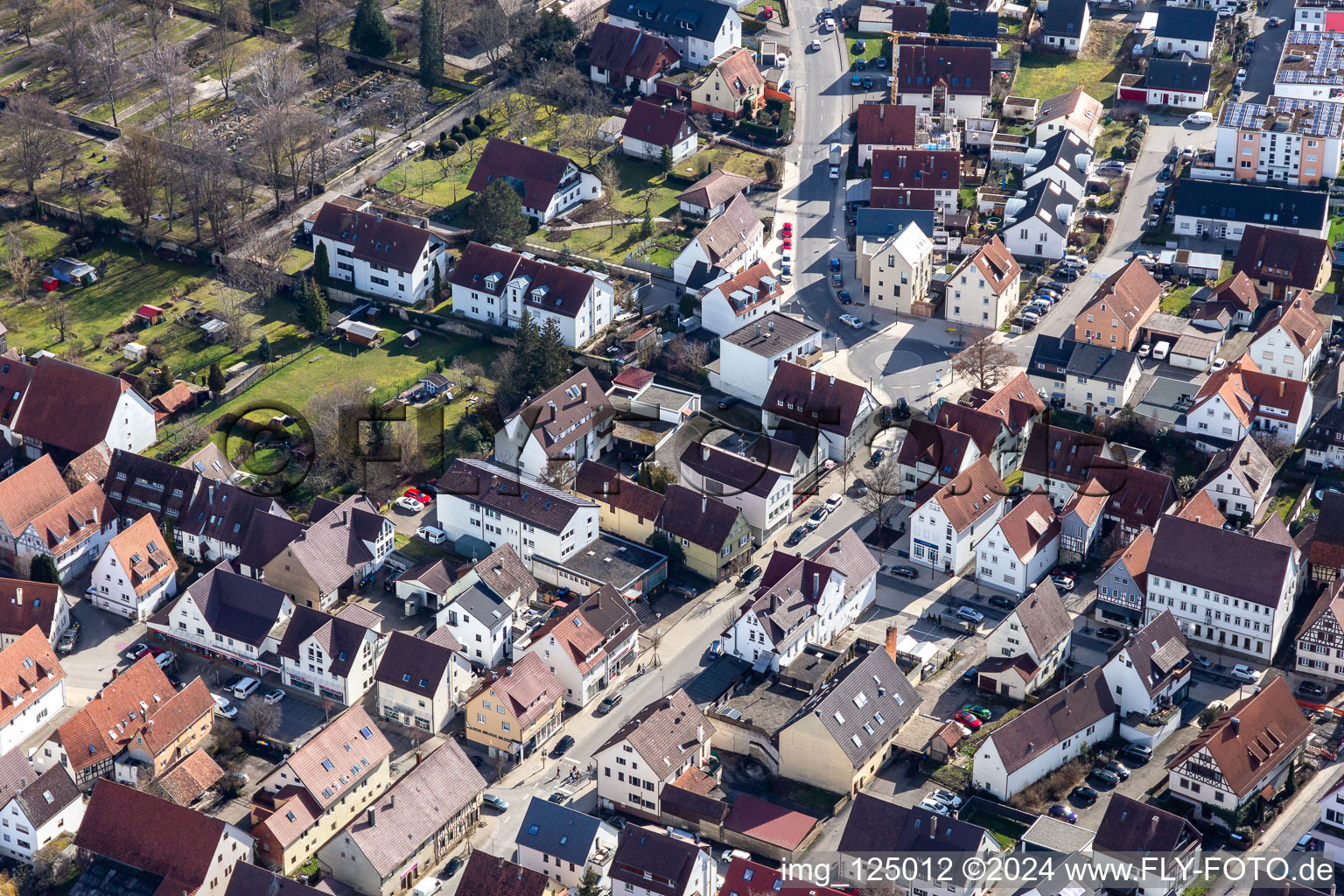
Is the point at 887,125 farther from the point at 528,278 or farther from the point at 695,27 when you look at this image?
the point at 528,278

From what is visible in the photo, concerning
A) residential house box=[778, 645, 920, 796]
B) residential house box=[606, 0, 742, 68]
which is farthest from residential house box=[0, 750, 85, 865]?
residential house box=[606, 0, 742, 68]

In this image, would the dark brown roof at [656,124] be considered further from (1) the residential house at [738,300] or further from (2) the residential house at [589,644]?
(2) the residential house at [589,644]

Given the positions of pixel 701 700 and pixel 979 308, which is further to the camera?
pixel 979 308

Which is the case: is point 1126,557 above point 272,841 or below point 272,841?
above

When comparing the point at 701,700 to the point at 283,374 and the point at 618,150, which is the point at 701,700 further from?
the point at 618,150

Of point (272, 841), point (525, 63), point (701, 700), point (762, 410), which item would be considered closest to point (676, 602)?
point (701, 700)

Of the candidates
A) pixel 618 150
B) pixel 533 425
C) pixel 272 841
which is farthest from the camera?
pixel 618 150

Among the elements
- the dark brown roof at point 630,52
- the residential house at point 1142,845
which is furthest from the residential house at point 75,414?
the residential house at point 1142,845
